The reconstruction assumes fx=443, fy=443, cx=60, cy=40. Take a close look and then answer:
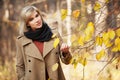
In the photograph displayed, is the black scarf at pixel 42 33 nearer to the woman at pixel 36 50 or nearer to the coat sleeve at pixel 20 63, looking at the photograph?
the woman at pixel 36 50

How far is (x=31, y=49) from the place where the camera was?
473 cm

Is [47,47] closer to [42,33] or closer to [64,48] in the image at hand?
[42,33]

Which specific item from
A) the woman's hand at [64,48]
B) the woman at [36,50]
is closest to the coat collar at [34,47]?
the woman at [36,50]

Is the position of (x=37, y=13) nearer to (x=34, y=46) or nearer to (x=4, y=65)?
(x=34, y=46)

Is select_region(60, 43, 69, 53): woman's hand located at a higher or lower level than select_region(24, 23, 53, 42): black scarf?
Answer: lower

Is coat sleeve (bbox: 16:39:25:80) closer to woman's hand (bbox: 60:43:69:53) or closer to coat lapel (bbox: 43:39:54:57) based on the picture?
coat lapel (bbox: 43:39:54:57)

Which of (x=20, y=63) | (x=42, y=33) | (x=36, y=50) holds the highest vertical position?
(x=42, y=33)

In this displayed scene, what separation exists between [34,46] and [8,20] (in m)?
8.65

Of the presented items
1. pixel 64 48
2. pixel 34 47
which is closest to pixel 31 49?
pixel 34 47

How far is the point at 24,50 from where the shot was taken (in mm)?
4770

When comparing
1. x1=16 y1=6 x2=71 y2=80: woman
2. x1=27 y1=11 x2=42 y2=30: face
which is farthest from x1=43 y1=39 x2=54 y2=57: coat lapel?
x1=27 y1=11 x2=42 y2=30: face

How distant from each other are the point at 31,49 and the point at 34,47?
0.07 meters

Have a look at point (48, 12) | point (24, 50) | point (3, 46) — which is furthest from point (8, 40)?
point (24, 50)

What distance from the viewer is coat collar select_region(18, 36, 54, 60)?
4625 mm
